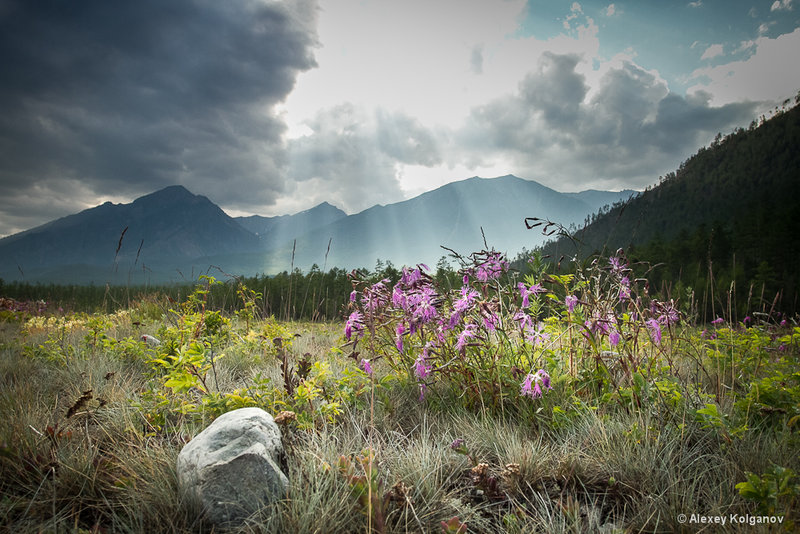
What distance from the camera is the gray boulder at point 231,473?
175 centimetres

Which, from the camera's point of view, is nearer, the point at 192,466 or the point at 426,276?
the point at 192,466

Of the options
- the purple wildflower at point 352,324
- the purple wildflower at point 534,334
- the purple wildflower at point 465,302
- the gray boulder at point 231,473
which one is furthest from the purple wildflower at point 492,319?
the gray boulder at point 231,473

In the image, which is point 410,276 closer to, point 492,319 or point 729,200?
point 492,319

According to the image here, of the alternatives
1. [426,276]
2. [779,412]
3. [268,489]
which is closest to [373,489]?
[268,489]

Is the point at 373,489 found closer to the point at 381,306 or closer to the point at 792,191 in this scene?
the point at 381,306

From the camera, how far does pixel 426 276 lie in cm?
271

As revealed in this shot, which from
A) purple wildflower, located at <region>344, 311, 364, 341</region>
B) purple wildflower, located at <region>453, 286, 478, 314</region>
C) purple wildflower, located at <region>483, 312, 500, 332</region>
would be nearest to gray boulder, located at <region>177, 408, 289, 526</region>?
purple wildflower, located at <region>344, 311, 364, 341</region>

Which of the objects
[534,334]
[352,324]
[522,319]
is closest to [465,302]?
[522,319]

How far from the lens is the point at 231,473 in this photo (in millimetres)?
1776

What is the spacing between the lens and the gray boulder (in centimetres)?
175

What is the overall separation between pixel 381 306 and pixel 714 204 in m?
93.5

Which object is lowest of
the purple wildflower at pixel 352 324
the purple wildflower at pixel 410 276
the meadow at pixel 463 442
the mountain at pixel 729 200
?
the meadow at pixel 463 442

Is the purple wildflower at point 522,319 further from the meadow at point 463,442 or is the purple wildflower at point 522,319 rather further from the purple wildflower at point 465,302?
the purple wildflower at point 465,302

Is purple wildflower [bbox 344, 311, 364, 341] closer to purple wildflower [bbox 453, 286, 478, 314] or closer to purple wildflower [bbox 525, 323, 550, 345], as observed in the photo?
purple wildflower [bbox 453, 286, 478, 314]
